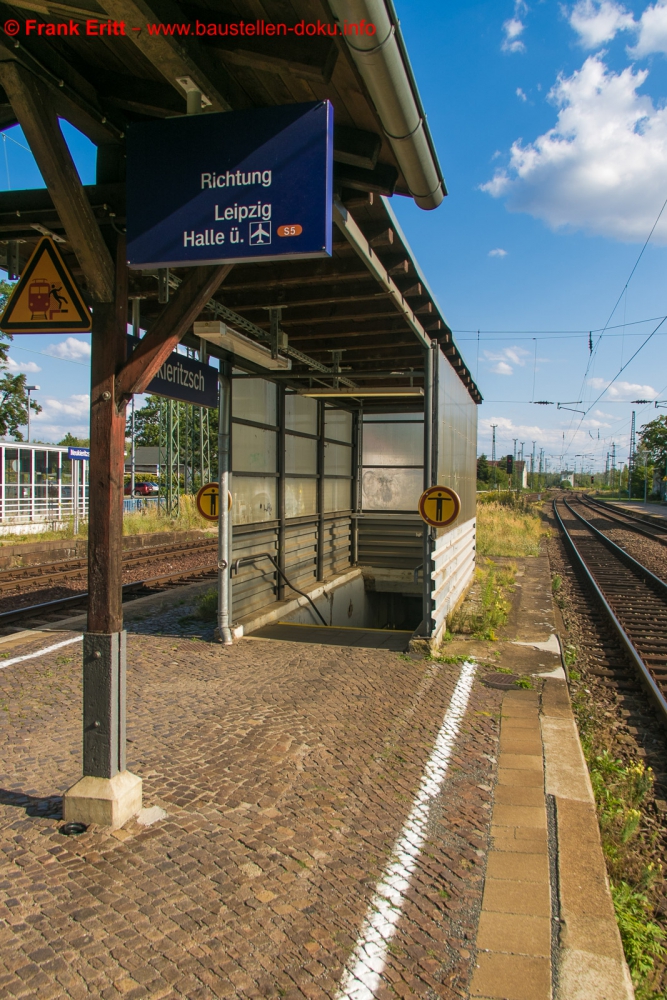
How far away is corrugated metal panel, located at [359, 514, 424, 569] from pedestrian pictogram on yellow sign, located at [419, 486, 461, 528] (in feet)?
19.6

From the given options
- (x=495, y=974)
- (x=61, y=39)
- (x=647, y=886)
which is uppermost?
(x=61, y=39)

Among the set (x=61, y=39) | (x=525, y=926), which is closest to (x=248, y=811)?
(x=525, y=926)

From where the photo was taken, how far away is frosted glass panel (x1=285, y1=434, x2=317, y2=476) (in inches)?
421

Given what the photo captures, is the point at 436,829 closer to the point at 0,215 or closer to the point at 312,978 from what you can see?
the point at 312,978

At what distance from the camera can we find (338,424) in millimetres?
13172

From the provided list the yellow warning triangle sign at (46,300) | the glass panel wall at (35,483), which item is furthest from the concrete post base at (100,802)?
the glass panel wall at (35,483)

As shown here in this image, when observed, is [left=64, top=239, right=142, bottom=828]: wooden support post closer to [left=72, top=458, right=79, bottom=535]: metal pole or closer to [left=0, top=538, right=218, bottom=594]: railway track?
[left=0, top=538, right=218, bottom=594]: railway track

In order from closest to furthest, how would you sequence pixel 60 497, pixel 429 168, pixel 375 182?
1. pixel 429 168
2. pixel 375 182
3. pixel 60 497

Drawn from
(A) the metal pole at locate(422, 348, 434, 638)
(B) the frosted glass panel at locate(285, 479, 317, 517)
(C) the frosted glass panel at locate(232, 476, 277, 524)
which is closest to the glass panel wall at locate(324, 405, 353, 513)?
(B) the frosted glass panel at locate(285, 479, 317, 517)

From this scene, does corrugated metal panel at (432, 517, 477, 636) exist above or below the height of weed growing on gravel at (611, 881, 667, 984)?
above

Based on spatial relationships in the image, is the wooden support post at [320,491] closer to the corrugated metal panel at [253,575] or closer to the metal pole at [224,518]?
the corrugated metal panel at [253,575]

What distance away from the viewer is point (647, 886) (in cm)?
355

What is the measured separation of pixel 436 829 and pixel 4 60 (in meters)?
4.53

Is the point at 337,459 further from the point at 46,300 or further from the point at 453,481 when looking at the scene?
the point at 46,300
